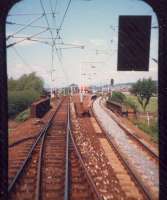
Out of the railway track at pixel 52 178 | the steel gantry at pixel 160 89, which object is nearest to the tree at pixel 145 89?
the railway track at pixel 52 178

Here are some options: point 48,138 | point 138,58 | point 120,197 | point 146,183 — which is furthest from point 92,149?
point 138,58

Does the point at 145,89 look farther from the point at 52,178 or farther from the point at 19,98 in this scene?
the point at 52,178

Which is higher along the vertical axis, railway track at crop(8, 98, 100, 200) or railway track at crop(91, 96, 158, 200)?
railway track at crop(8, 98, 100, 200)

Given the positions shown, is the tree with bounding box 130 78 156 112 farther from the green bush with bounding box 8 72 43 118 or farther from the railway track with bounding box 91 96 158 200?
the railway track with bounding box 91 96 158 200

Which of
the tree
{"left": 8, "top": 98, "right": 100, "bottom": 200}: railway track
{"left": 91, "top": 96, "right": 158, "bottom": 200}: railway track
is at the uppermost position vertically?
the tree

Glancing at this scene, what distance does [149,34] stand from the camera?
19.5 feet

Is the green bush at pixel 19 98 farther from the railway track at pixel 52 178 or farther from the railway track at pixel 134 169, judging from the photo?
the railway track at pixel 52 178

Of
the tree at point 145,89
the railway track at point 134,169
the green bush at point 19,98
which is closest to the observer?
the railway track at point 134,169

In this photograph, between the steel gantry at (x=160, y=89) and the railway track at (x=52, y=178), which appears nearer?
the steel gantry at (x=160, y=89)

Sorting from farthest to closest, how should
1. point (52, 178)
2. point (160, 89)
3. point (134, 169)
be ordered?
point (134, 169) < point (52, 178) < point (160, 89)

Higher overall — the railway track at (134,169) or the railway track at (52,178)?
the railway track at (52,178)

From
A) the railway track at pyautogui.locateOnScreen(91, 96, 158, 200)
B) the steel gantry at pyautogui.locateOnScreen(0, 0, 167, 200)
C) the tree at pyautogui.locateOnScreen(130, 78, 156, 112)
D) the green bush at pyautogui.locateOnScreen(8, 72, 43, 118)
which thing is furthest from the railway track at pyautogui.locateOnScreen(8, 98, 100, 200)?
the tree at pyautogui.locateOnScreen(130, 78, 156, 112)

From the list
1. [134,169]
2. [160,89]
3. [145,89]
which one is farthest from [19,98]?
[160,89]

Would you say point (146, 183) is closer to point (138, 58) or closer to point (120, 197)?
point (120, 197)
